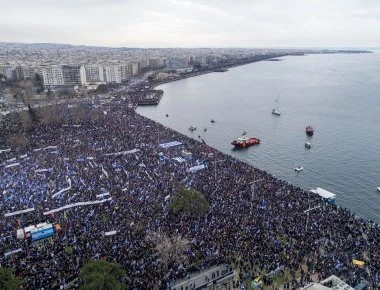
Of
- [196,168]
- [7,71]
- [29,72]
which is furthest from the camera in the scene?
[29,72]

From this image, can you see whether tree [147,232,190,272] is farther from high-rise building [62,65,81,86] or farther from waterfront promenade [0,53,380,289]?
high-rise building [62,65,81,86]

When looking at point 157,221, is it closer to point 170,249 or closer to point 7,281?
point 170,249

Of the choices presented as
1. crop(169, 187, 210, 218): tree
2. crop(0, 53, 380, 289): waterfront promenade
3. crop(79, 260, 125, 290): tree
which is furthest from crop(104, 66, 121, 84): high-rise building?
crop(79, 260, 125, 290): tree

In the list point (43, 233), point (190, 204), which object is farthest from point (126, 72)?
point (43, 233)

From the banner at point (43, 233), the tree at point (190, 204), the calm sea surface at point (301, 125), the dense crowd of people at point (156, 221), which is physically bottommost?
the calm sea surface at point (301, 125)

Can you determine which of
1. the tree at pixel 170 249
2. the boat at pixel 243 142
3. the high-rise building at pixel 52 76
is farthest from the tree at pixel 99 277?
the high-rise building at pixel 52 76

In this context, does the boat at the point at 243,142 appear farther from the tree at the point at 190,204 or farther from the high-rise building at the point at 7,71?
the high-rise building at the point at 7,71
